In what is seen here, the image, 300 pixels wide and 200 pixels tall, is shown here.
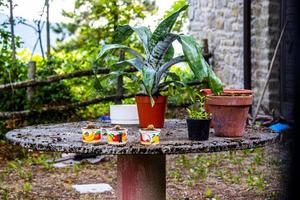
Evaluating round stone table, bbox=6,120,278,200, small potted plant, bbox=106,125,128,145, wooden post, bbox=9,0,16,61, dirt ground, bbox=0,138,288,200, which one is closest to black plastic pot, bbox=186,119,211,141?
round stone table, bbox=6,120,278,200

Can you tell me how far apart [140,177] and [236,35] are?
441 centimetres

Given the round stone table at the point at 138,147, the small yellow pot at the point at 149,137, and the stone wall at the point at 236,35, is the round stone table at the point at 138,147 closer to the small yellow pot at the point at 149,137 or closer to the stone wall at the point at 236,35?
the small yellow pot at the point at 149,137

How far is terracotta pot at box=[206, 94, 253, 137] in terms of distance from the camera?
2217 millimetres

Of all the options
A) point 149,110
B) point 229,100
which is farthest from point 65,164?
point 229,100

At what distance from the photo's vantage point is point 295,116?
42cm

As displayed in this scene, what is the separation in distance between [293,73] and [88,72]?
17.2 feet

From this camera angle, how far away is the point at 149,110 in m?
2.41

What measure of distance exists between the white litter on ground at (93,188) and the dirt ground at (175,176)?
6 centimetres

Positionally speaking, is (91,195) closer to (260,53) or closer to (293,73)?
(260,53)

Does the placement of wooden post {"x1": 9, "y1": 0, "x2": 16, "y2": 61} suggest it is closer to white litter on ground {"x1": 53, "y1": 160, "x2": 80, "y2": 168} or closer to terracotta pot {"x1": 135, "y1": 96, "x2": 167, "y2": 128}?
white litter on ground {"x1": 53, "y1": 160, "x2": 80, "y2": 168}

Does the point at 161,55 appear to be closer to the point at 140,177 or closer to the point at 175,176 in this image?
the point at 140,177

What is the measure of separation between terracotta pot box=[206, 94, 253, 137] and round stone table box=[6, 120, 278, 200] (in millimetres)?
52

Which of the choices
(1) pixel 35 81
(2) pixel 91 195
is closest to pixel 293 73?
(2) pixel 91 195

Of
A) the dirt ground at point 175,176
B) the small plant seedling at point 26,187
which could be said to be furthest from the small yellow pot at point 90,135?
the small plant seedling at point 26,187
